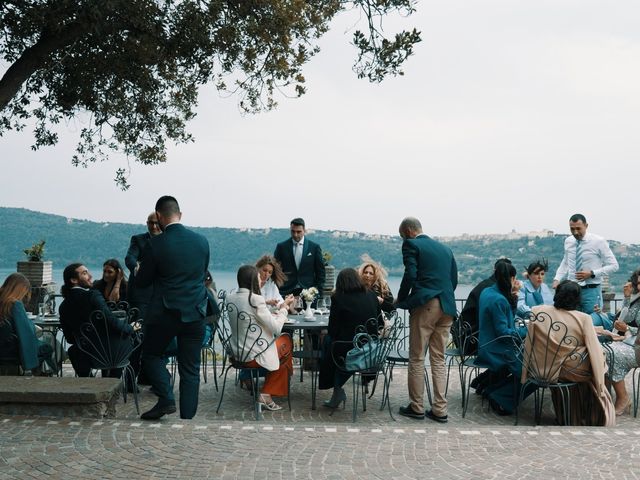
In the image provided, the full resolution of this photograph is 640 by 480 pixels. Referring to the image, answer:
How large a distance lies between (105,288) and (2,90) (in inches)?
92.6

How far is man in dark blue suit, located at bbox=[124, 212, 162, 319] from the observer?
25.4 ft

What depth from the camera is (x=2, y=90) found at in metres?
7.26

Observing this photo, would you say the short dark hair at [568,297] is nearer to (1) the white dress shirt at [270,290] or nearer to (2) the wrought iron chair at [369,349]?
(2) the wrought iron chair at [369,349]

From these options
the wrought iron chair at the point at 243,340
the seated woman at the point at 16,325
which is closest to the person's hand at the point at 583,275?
the wrought iron chair at the point at 243,340

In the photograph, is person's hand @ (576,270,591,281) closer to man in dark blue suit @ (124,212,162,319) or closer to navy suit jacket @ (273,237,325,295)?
navy suit jacket @ (273,237,325,295)

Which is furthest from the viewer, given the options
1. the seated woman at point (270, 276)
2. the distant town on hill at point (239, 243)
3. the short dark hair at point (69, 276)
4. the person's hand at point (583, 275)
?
the distant town on hill at point (239, 243)

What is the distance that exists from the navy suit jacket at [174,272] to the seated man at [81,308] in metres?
1.07

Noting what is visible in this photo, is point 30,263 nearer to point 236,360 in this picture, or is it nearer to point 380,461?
point 236,360

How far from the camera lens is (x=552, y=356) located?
639 centimetres

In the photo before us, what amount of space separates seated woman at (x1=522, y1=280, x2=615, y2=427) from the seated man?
12.2ft

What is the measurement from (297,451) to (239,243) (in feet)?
35.8

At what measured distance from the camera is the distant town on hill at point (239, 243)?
14.1 meters

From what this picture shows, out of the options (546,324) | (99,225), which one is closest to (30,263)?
(99,225)

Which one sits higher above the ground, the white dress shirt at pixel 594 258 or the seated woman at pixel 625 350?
the white dress shirt at pixel 594 258
